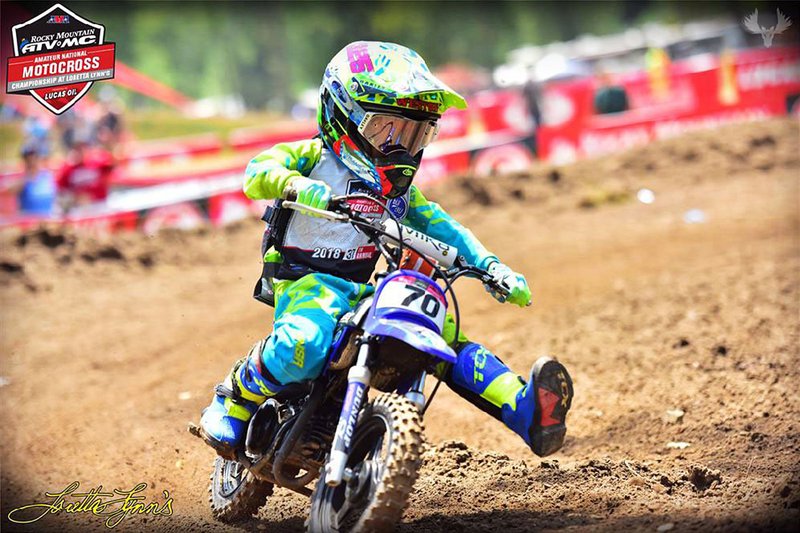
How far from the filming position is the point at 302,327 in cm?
411

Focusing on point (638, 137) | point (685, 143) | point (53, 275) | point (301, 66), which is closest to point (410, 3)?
point (301, 66)

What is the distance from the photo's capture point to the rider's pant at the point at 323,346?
4.10 m

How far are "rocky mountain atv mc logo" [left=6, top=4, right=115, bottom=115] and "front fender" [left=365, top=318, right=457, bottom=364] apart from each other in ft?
8.38

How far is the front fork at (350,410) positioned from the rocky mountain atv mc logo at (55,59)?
254 cm

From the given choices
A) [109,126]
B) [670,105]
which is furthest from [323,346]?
[670,105]

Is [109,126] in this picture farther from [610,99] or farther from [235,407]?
[235,407]

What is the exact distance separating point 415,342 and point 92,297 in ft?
27.5

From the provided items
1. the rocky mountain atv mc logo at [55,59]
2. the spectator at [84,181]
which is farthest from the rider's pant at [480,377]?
the spectator at [84,181]

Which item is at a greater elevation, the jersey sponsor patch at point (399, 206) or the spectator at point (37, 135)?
the spectator at point (37, 135)

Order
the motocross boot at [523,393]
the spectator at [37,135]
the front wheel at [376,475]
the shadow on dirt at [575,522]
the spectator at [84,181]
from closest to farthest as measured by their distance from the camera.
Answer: the front wheel at [376,475] → the shadow on dirt at [575,522] → the motocross boot at [523,393] → the spectator at [84,181] → the spectator at [37,135]

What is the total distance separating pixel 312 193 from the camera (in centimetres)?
397

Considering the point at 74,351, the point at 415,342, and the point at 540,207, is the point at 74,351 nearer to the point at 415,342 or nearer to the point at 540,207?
the point at 415,342

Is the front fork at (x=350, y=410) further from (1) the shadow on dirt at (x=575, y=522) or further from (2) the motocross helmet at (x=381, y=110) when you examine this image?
(2) the motocross helmet at (x=381, y=110)

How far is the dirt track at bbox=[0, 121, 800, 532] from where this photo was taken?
4.68 metres
